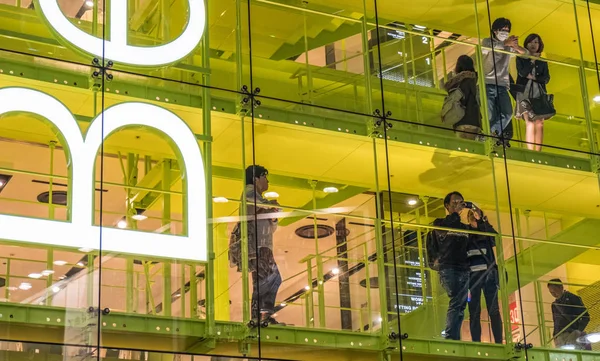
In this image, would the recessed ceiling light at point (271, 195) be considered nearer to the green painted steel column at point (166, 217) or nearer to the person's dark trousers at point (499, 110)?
the green painted steel column at point (166, 217)

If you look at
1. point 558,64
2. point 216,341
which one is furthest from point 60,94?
point 558,64

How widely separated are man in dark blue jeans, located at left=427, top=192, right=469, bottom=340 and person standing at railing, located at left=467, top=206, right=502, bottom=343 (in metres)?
0.07

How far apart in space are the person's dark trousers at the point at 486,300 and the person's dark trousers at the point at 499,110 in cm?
149

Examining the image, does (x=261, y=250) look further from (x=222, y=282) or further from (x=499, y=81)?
(x=499, y=81)

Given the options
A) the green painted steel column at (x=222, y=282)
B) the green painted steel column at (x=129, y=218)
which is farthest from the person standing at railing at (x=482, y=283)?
the green painted steel column at (x=129, y=218)

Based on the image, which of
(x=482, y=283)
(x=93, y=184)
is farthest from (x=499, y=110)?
(x=93, y=184)

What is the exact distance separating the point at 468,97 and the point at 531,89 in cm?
78

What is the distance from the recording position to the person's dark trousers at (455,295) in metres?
11.5

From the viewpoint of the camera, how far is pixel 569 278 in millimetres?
12680

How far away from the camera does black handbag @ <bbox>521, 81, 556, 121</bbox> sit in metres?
13.0

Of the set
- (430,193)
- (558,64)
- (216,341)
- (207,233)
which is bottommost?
(216,341)

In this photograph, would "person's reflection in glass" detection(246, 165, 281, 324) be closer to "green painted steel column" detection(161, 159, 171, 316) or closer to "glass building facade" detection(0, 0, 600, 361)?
"glass building facade" detection(0, 0, 600, 361)

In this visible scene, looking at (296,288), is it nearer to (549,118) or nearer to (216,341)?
(216,341)

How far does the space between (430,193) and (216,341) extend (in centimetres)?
332
